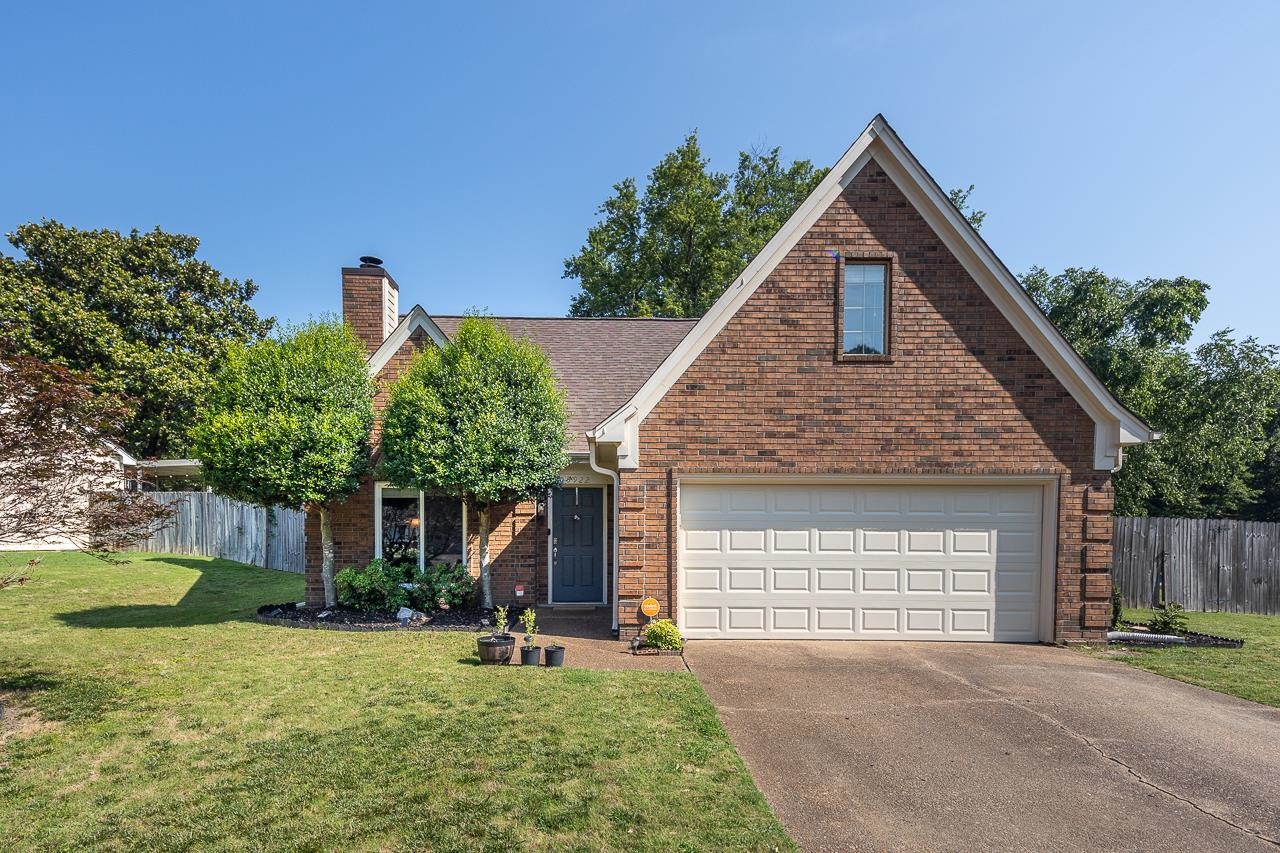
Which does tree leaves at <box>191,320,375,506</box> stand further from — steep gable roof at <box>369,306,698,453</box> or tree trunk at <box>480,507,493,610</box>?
tree trunk at <box>480,507,493,610</box>

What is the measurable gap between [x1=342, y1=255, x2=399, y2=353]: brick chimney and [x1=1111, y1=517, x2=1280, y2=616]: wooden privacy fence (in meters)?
15.5

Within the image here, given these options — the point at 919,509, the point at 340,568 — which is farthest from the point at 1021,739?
the point at 340,568

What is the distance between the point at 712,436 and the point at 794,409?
1.23 meters

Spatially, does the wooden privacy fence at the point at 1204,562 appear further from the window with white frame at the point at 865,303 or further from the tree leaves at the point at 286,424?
the tree leaves at the point at 286,424

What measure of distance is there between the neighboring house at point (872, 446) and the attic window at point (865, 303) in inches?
0.8

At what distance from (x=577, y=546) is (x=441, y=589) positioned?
7.97 ft

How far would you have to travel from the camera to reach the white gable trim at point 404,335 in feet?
36.1

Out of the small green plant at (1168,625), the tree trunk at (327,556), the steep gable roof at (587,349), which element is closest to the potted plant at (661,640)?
the steep gable roof at (587,349)

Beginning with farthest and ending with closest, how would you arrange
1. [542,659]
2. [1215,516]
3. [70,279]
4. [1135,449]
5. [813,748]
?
[70,279] → [1215,516] → [1135,449] → [542,659] → [813,748]

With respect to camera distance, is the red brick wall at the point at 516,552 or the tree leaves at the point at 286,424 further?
the red brick wall at the point at 516,552

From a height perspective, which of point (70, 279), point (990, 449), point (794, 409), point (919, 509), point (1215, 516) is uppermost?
point (70, 279)

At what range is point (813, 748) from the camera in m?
5.20

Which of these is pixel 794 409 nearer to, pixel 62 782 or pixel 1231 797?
pixel 1231 797

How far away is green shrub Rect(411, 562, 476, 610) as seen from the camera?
995 centimetres
